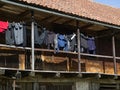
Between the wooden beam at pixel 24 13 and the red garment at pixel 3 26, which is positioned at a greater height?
the wooden beam at pixel 24 13

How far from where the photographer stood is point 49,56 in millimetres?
17875

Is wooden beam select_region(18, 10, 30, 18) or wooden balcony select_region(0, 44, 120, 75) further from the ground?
wooden beam select_region(18, 10, 30, 18)

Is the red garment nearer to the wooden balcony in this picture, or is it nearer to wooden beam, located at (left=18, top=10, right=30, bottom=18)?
the wooden balcony

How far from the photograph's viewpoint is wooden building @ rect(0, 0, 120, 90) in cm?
1520

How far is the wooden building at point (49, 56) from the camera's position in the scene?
15195mm

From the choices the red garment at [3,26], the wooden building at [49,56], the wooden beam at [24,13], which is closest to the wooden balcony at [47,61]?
the wooden building at [49,56]

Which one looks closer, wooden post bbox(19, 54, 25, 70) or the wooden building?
the wooden building

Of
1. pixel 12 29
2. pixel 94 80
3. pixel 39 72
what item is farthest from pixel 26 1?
pixel 94 80

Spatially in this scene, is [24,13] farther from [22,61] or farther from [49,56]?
[49,56]

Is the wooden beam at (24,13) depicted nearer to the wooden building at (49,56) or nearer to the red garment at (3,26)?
the wooden building at (49,56)

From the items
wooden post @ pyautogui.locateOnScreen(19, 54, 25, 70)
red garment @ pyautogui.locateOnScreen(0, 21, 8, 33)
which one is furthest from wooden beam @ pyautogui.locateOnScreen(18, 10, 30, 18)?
wooden post @ pyautogui.locateOnScreen(19, 54, 25, 70)

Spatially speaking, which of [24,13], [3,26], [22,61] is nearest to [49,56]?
[22,61]

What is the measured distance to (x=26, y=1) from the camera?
14773 mm

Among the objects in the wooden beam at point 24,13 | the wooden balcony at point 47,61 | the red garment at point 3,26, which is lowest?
the wooden balcony at point 47,61
